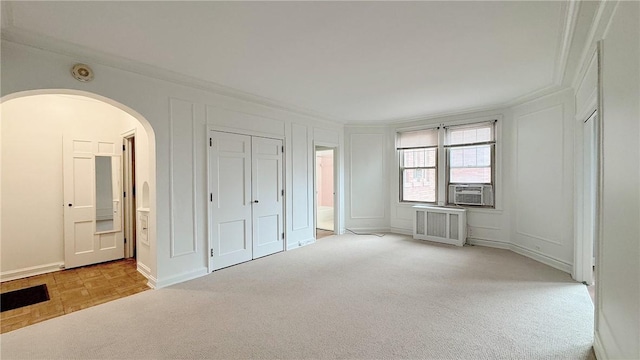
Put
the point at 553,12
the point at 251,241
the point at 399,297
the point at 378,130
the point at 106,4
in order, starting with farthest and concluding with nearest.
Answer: the point at 378,130 → the point at 251,241 → the point at 399,297 → the point at 553,12 → the point at 106,4

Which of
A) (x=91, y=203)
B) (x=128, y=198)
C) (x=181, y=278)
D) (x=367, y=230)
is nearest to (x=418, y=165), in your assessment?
(x=367, y=230)

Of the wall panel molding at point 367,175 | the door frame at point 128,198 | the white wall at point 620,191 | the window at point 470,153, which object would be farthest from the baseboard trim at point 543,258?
the door frame at point 128,198

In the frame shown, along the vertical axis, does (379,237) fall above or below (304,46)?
below

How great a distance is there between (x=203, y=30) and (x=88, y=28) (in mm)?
935

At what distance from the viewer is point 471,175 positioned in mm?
5340

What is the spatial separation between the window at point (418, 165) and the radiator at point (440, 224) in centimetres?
47

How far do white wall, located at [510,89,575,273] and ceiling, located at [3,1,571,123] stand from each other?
599mm

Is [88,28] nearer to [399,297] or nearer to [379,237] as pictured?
[399,297]

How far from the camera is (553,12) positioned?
2.11 meters

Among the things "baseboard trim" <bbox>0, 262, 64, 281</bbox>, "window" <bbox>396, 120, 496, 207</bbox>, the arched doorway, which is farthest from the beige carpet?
"baseboard trim" <bbox>0, 262, 64, 281</bbox>

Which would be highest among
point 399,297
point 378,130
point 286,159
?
point 378,130

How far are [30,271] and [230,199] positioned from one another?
2.78 meters

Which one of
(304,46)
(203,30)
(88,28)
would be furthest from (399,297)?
(88,28)

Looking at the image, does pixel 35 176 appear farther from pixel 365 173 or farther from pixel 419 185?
pixel 419 185
